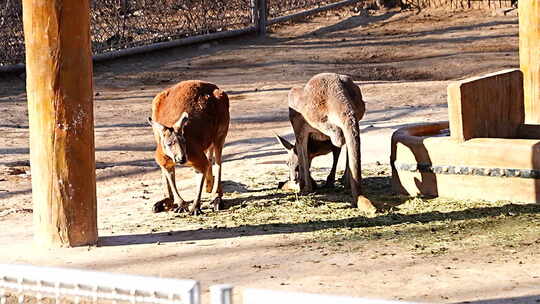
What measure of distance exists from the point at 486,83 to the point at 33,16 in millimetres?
3349

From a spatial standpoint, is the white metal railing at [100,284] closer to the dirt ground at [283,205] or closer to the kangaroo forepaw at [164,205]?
the dirt ground at [283,205]

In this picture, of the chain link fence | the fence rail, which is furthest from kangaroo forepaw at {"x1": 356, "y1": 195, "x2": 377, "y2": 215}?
the chain link fence

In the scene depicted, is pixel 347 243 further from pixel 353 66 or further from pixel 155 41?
pixel 155 41

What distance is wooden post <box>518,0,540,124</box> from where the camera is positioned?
893 cm

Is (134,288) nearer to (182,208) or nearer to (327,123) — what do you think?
(182,208)

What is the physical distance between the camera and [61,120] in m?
6.74

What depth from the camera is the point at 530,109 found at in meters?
8.98

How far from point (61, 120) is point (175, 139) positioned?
1252mm

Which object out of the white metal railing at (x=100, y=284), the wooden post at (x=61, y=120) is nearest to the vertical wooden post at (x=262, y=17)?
the wooden post at (x=61, y=120)

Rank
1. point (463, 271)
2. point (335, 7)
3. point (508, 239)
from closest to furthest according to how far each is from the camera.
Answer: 1. point (463, 271)
2. point (508, 239)
3. point (335, 7)

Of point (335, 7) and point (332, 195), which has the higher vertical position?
point (335, 7)

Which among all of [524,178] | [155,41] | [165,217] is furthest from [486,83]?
[155,41]

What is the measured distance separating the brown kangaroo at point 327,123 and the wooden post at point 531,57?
4.80 ft

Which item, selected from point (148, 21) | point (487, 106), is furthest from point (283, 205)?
point (148, 21)
